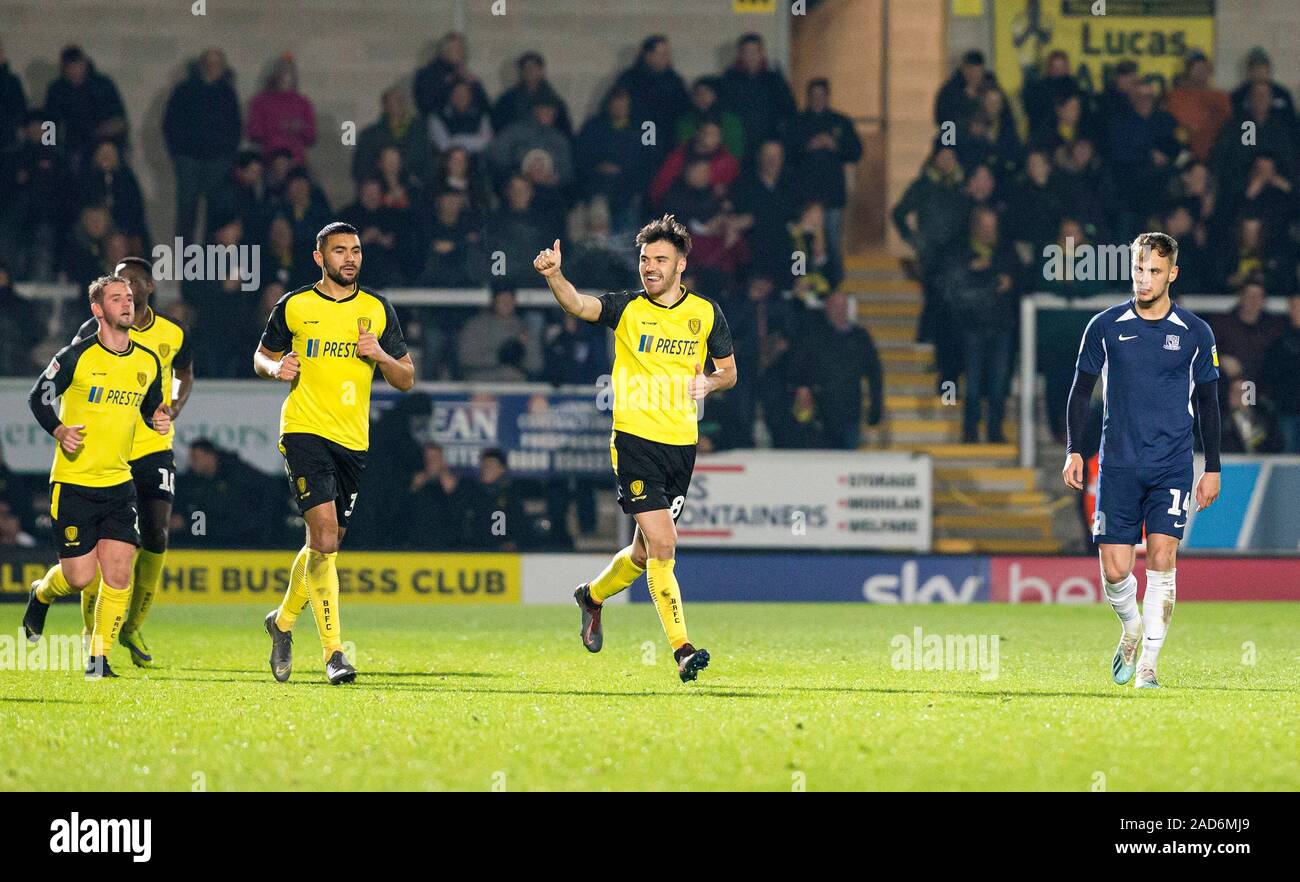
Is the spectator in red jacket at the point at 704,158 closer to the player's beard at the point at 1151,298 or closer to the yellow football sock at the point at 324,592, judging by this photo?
the player's beard at the point at 1151,298

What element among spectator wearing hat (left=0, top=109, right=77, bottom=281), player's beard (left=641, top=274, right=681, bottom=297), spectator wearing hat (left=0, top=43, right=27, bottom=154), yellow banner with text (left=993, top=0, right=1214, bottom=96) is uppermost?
yellow banner with text (left=993, top=0, right=1214, bottom=96)

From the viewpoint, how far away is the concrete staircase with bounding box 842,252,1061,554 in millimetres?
16516

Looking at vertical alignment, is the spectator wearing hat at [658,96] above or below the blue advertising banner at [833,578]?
above

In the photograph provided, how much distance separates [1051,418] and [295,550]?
7.00 meters

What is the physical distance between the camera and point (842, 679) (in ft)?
30.1

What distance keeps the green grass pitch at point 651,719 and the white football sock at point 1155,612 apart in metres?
0.27

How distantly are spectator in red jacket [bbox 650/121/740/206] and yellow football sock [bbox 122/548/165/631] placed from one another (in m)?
8.10

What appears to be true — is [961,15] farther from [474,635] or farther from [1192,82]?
Answer: [474,635]

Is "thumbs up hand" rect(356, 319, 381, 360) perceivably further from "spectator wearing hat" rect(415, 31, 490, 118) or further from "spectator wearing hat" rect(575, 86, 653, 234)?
"spectator wearing hat" rect(415, 31, 490, 118)

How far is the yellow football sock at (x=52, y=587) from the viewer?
384 inches

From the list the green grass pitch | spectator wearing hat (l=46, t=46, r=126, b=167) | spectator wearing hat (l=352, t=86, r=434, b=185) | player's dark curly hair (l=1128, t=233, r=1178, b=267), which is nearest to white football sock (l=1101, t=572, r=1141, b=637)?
the green grass pitch

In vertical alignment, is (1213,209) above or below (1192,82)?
below

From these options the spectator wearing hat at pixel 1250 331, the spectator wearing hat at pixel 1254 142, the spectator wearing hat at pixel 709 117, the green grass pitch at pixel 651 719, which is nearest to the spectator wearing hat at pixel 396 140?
the spectator wearing hat at pixel 709 117
